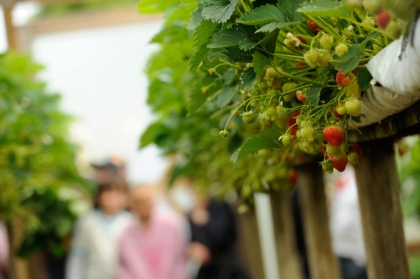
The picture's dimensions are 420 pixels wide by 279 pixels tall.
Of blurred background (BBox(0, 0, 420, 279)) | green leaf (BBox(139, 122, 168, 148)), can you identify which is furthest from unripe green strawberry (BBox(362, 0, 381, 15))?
blurred background (BBox(0, 0, 420, 279))

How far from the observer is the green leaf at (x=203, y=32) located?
878 mm

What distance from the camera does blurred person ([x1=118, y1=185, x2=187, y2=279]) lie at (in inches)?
152

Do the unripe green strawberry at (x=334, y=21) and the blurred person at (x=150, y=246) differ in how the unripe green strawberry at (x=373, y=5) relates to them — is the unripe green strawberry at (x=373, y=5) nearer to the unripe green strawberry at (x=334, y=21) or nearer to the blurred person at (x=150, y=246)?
the unripe green strawberry at (x=334, y=21)

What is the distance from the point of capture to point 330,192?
3738mm

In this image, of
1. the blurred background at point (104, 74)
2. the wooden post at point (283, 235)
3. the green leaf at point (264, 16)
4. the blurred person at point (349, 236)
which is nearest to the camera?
the green leaf at point (264, 16)

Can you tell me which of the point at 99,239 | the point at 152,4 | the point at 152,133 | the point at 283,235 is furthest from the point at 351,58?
the point at 99,239

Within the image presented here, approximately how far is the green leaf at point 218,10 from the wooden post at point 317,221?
3.77 feet

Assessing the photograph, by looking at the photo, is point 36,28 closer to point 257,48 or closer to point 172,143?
point 172,143

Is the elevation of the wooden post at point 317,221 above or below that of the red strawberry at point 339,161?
below

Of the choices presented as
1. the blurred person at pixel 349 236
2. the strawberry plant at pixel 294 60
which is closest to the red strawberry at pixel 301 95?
the strawberry plant at pixel 294 60

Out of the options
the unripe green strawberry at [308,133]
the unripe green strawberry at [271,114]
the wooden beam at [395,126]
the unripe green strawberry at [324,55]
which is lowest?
the wooden beam at [395,126]

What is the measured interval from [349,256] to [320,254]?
1332 mm

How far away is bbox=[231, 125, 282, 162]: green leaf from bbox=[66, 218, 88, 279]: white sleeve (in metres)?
2.93

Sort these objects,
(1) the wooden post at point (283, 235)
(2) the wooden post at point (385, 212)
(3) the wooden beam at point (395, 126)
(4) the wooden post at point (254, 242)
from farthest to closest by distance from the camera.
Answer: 1. (4) the wooden post at point (254, 242)
2. (1) the wooden post at point (283, 235)
3. (2) the wooden post at point (385, 212)
4. (3) the wooden beam at point (395, 126)
